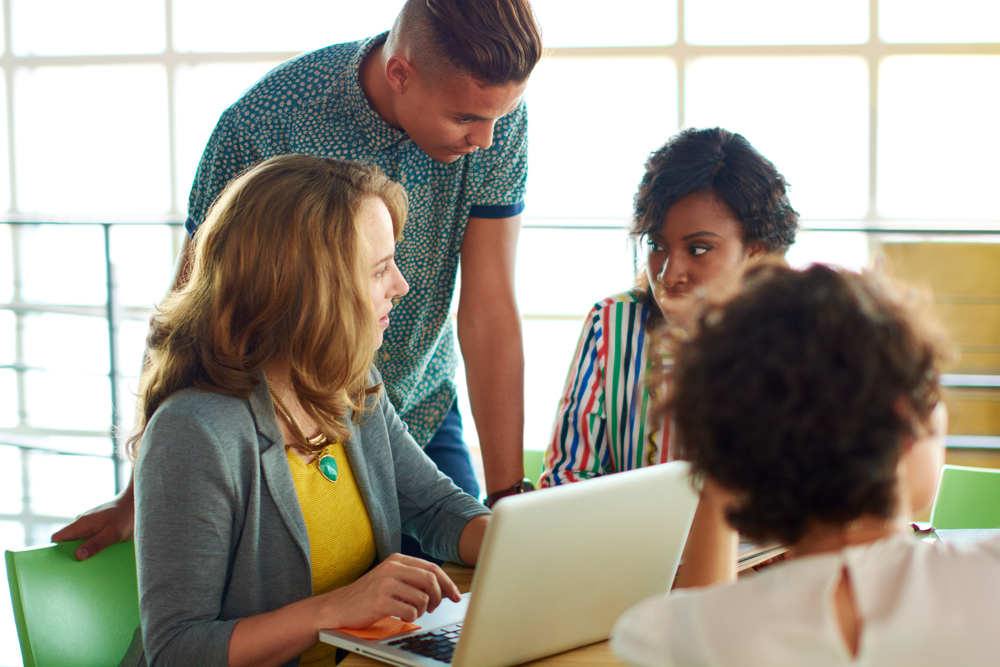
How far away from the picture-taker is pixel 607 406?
147 cm

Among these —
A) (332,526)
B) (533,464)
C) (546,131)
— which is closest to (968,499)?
(533,464)

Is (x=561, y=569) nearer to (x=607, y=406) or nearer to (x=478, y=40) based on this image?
(x=607, y=406)

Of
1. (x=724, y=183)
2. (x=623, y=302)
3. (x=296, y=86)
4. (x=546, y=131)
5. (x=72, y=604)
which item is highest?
(x=546, y=131)

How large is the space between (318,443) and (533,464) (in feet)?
2.37

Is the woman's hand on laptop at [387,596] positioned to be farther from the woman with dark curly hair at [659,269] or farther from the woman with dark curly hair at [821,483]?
the woman with dark curly hair at [659,269]

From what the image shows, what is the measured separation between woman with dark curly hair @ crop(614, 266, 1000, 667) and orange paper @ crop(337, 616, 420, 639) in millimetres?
386

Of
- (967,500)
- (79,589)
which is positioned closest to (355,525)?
(79,589)

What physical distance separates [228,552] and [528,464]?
861mm

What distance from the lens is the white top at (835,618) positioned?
531mm

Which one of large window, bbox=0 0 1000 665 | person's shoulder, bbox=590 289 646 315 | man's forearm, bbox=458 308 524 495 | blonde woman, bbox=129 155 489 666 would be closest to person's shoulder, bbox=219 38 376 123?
blonde woman, bbox=129 155 489 666

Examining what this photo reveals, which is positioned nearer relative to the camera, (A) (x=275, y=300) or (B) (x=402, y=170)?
(A) (x=275, y=300)

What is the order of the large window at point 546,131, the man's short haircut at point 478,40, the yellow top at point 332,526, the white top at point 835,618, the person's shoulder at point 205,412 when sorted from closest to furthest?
1. the white top at point 835,618
2. the person's shoulder at point 205,412
3. the yellow top at point 332,526
4. the man's short haircut at point 478,40
5. the large window at point 546,131

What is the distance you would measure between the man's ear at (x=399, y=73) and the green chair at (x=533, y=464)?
2.48 ft

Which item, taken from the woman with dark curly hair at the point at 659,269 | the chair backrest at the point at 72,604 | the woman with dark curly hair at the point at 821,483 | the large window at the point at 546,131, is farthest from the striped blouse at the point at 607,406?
the large window at the point at 546,131
